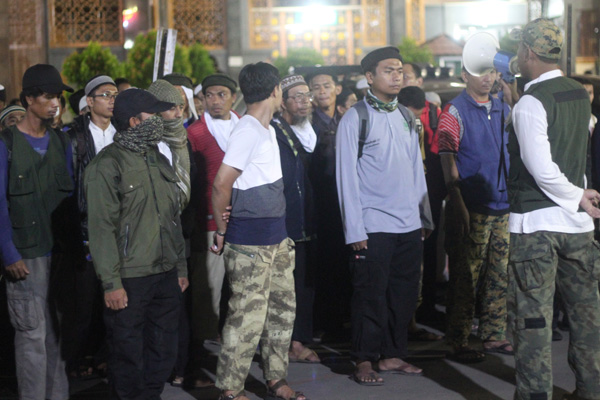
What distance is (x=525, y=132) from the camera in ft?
15.2

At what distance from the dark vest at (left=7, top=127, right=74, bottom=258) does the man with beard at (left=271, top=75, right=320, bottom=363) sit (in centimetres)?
163

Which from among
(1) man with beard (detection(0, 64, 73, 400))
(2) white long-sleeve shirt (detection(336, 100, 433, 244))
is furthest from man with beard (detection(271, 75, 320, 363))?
(1) man with beard (detection(0, 64, 73, 400))

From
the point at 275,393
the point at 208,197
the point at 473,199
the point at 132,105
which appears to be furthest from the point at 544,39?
the point at 208,197

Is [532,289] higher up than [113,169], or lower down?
lower down

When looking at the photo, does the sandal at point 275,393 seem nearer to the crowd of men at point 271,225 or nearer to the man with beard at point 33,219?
the crowd of men at point 271,225

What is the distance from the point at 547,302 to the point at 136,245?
225 centimetres

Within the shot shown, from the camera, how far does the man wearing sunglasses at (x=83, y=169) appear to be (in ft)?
18.3

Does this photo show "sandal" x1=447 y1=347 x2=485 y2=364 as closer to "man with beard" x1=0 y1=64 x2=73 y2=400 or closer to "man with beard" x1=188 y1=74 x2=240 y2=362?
"man with beard" x1=188 y1=74 x2=240 y2=362

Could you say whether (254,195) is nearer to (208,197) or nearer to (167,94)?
(167,94)

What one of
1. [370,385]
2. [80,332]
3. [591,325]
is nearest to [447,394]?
[370,385]

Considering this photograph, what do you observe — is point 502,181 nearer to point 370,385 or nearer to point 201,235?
point 370,385

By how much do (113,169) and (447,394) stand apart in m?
2.58

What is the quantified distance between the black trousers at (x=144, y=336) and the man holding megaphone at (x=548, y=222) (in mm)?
1921

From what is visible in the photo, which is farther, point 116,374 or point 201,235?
point 201,235
